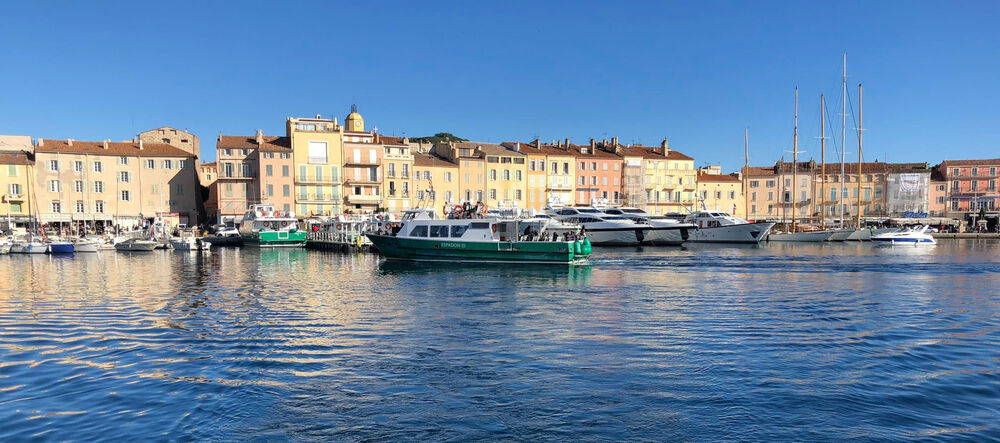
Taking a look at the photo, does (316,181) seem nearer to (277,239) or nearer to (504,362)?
(277,239)

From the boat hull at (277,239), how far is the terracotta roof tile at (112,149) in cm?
1913

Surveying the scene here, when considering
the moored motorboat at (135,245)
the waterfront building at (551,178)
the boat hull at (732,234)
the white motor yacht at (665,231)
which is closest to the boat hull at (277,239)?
the moored motorboat at (135,245)

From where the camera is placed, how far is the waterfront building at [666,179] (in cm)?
8738

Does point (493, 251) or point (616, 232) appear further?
point (616, 232)

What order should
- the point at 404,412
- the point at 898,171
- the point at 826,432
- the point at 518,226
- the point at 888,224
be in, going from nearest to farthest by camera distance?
the point at 826,432 < the point at 404,412 < the point at 518,226 < the point at 888,224 < the point at 898,171

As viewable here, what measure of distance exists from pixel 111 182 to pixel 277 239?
2439 cm

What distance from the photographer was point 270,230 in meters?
59.0

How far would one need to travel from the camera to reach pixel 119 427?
30.8ft

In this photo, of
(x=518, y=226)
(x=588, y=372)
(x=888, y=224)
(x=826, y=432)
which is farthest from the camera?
(x=888, y=224)

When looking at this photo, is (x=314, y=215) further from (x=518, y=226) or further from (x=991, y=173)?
(x=991, y=173)

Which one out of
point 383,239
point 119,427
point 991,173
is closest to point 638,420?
point 119,427

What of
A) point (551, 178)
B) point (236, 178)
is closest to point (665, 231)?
point (551, 178)

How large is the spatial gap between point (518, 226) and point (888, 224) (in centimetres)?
6952

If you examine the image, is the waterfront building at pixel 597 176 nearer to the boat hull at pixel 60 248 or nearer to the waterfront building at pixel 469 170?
the waterfront building at pixel 469 170
